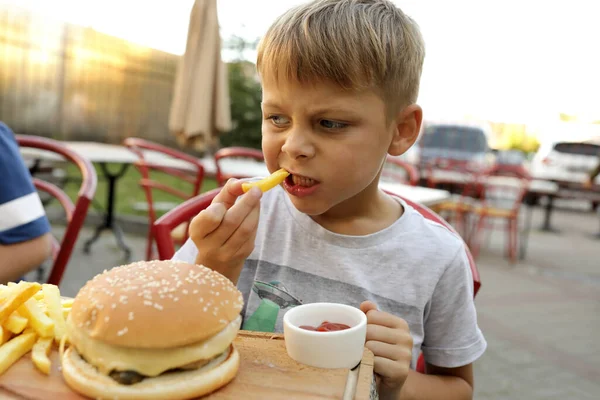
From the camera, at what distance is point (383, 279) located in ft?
4.60

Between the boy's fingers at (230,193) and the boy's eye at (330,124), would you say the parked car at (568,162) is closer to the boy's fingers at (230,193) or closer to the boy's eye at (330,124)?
the boy's eye at (330,124)

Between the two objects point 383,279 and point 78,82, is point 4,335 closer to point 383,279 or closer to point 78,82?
point 383,279

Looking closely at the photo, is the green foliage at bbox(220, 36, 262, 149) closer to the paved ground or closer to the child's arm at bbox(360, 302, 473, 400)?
the paved ground

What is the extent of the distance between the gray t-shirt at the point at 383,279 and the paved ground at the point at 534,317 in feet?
6.53

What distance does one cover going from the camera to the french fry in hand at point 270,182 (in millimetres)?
1175

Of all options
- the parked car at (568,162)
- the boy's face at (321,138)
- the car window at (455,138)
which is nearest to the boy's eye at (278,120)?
the boy's face at (321,138)

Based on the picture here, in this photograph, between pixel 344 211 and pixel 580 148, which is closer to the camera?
pixel 344 211

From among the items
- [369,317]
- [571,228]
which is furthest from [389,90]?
[571,228]

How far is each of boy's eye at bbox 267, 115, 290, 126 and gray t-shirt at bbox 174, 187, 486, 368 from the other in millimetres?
311

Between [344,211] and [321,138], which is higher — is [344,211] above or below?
below

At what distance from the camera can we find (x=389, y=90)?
134cm

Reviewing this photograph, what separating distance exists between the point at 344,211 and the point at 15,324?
0.87 meters

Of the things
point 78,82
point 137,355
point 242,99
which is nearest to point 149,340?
point 137,355

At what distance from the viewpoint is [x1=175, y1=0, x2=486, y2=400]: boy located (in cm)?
123
